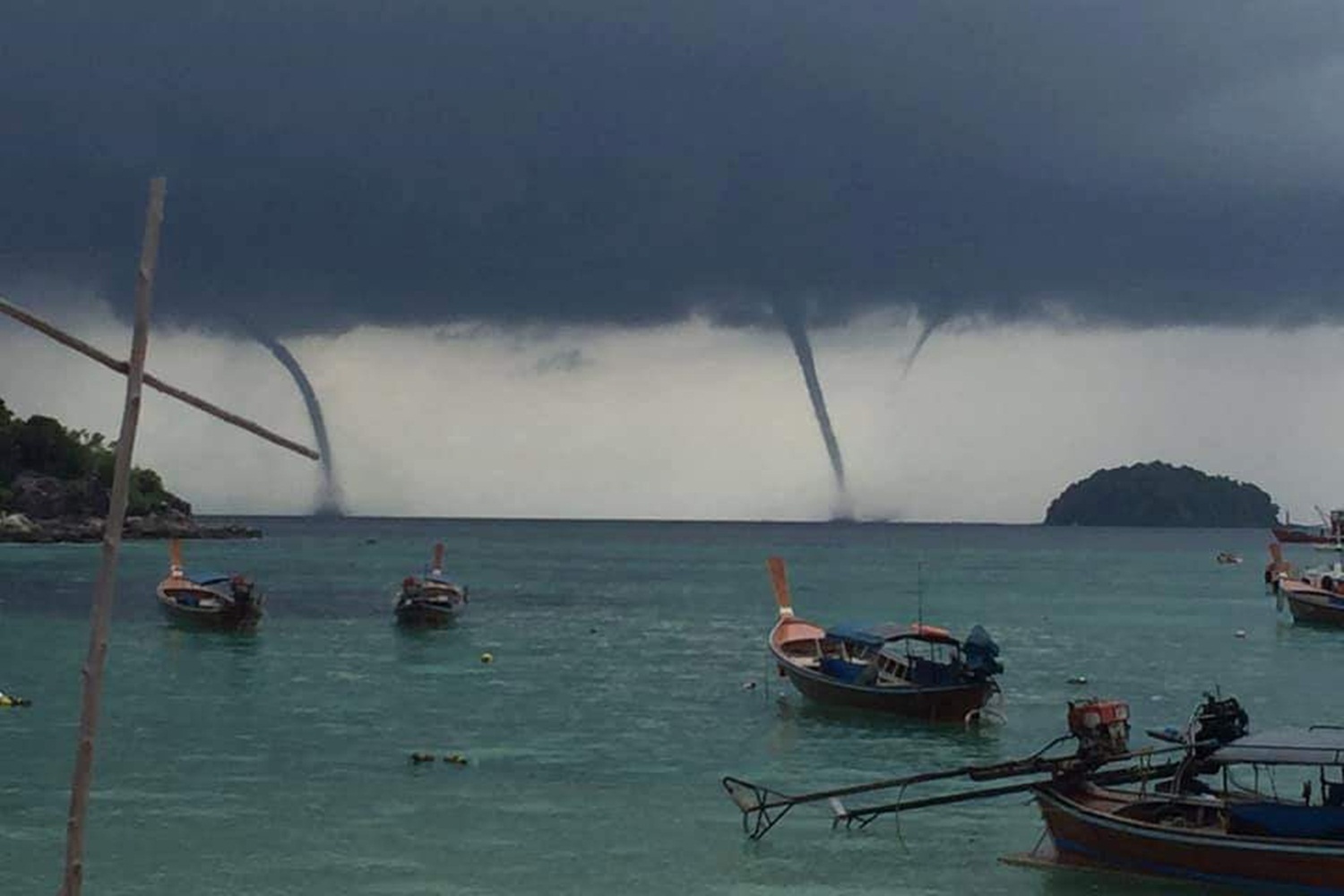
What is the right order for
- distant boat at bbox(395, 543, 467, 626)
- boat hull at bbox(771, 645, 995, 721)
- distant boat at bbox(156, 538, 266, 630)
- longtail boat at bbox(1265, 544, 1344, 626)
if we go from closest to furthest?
boat hull at bbox(771, 645, 995, 721) → distant boat at bbox(156, 538, 266, 630) → distant boat at bbox(395, 543, 467, 626) → longtail boat at bbox(1265, 544, 1344, 626)

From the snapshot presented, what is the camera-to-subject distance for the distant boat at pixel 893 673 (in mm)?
51312

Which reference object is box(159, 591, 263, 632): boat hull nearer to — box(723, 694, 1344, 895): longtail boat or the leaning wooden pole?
box(723, 694, 1344, 895): longtail boat

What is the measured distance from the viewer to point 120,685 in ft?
212

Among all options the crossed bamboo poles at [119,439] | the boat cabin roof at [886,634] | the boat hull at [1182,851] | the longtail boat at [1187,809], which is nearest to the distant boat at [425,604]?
the boat cabin roof at [886,634]

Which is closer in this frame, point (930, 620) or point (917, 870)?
point (917, 870)

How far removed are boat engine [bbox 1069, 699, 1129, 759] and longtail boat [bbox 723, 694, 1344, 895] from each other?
3 centimetres

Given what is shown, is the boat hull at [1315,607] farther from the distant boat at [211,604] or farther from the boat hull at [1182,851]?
the boat hull at [1182,851]

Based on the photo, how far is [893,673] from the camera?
54.9m

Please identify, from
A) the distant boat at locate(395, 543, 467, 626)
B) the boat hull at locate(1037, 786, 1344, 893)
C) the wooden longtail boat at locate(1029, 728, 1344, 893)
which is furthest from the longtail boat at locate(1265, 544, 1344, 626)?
the boat hull at locate(1037, 786, 1344, 893)

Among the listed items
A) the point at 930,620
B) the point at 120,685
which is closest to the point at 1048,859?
the point at 120,685

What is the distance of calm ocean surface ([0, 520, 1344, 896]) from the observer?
31.6 metres

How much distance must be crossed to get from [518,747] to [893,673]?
1429 centimetres

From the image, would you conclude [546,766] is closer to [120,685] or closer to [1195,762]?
[1195,762]

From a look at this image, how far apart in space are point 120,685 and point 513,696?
16589 millimetres
